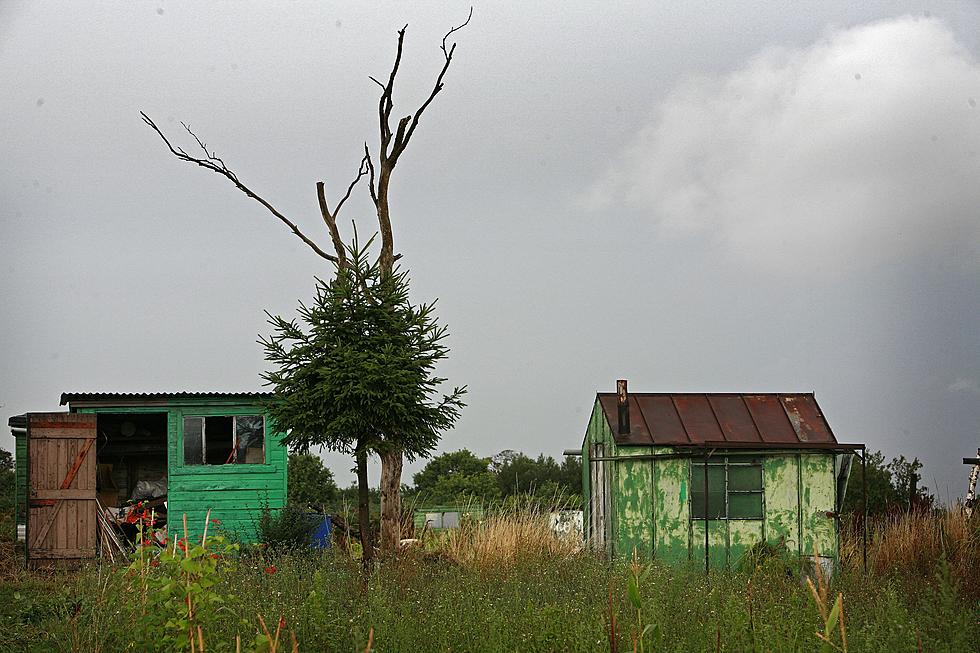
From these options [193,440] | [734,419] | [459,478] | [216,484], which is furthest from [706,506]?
[459,478]

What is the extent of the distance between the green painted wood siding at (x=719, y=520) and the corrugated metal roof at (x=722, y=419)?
34 cm

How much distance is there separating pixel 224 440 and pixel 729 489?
9.01 meters

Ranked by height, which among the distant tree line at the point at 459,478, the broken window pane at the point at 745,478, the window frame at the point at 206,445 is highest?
the window frame at the point at 206,445

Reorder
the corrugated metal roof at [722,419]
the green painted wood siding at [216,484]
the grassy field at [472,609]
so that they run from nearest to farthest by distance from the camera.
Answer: the grassy field at [472,609] → the corrugated metal roof at [722,419] → the green painted wood siding at [216,484]

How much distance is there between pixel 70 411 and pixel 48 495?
4.84 feet

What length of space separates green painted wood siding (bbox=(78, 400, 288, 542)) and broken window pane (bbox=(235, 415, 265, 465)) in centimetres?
11

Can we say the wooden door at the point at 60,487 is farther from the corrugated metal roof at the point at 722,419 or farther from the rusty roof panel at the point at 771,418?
the rusty roof panel at the point at 771,418

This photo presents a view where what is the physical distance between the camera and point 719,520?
16.2 m

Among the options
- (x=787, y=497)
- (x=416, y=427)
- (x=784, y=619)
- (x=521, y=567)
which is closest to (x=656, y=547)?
(x=787, y=497)

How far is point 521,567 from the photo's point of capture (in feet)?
39.4

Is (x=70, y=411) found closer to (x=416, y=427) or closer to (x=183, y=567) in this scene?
(x=416, y=427)

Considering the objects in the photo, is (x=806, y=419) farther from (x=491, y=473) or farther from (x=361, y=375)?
(x=491, y=473)

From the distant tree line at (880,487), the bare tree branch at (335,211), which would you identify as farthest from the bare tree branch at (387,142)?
the distant tree line at (880,487)

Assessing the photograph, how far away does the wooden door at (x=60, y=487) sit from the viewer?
16.5m
